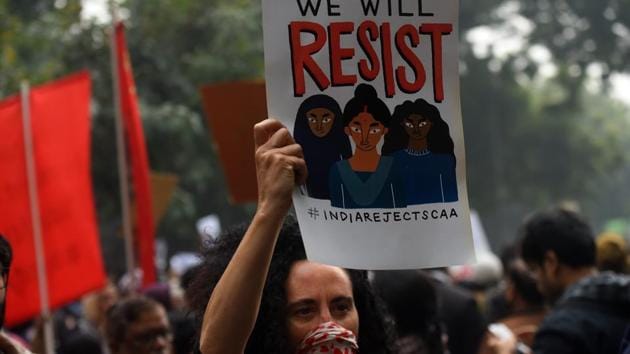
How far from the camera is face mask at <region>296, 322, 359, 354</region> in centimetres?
313

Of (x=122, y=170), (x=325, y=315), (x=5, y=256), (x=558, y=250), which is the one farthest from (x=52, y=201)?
(x=325, y=315)

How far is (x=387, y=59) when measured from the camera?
9.99ft

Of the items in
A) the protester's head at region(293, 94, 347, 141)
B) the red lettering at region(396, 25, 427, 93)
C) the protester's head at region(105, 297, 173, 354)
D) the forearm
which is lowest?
the protester's head at region(105, 297, 173, 354)

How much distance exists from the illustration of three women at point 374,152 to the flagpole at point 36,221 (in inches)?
176

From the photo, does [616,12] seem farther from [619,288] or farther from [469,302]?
[619,288]

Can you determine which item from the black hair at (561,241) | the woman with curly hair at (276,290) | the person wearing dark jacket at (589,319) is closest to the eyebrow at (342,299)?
the woman with curly hair at (276,290)

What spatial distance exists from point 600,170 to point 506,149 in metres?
4.53

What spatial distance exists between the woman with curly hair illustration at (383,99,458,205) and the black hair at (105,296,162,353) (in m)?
2.74

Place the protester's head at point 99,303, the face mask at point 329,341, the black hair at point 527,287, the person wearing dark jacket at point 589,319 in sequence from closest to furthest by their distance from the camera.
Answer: the face mask at point 329,341
the person wearing dark jacket at point 589,319
the black hair at point 527,287
the protester's head at point 99,303

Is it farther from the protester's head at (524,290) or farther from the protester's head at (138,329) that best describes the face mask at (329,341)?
the protester's head at (524,290)

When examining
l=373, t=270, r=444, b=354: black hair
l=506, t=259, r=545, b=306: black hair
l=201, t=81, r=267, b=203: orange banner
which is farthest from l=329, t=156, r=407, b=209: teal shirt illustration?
l=506, t=259, r=545, b=306: black hair

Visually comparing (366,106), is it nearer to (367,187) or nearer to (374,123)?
(374,123)

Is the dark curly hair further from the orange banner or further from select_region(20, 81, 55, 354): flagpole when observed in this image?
select_region(20, 81, 55, 354): flagpole

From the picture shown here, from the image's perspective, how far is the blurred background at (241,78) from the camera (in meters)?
17.4
